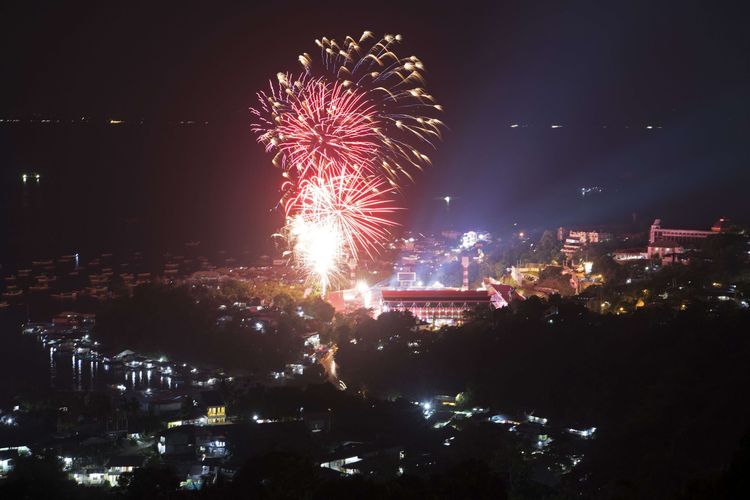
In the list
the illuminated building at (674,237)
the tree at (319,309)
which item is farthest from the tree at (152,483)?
the illuminated building at (674,237)

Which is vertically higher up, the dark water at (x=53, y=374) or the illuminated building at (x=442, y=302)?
the illuminated building at (x=442, y=302)

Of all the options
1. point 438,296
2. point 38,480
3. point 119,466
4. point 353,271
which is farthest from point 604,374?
point 353,271

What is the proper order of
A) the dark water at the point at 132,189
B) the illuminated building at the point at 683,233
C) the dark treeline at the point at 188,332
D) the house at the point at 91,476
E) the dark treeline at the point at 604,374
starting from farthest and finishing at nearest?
the dark water at the point at 132,189, the illuminated building at the point at 683,233, the dark treeline at the point at 188,332, the house at the point at 91,476, the dark treeline at the point at 604,374

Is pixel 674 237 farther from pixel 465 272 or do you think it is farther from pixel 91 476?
pixel 91 476

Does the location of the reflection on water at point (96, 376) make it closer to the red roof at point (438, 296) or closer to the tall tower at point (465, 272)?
the red roof at point (438, 296)

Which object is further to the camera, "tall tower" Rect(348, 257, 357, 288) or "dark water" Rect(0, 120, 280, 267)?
"dark water" Rect(0, 120, 280, 267)

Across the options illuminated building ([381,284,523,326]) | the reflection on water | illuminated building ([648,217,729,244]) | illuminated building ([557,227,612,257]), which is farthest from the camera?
illuminated building ([557,227,612,257])

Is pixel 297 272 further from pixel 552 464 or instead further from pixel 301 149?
pixel 552 464

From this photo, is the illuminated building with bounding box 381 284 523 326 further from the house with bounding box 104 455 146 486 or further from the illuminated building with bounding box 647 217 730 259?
the house with bounding box 104 455 146 486

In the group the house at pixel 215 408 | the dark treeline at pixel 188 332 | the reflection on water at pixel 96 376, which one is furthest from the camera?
the dark treeline at pixel 188 332

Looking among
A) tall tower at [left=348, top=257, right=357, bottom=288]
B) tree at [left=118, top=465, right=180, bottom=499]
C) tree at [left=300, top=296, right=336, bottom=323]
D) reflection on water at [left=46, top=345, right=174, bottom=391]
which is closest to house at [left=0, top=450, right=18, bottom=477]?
tree at [left=118, top=465, right=180, bottom=499]

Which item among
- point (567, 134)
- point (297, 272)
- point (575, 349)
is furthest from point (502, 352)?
point (567, 134)
